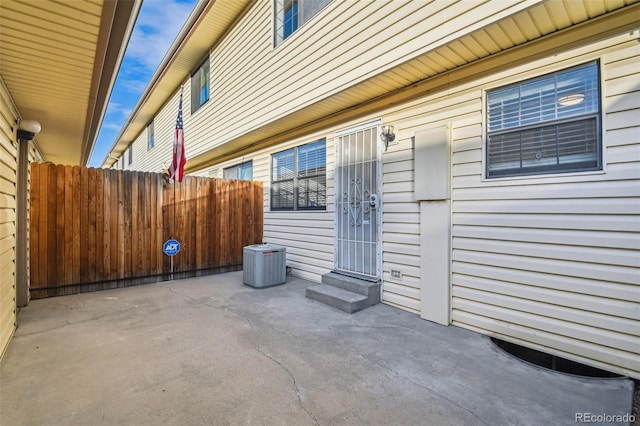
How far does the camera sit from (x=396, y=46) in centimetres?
347

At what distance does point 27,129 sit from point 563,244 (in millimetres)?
6498

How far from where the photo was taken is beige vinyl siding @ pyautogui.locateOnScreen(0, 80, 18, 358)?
9.68 ft

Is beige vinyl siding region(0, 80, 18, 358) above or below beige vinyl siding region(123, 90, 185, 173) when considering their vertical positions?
below

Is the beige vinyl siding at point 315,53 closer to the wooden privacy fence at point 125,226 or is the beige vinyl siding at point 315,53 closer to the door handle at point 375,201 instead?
the door handle at point 375,201

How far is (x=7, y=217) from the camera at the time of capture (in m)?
3.23

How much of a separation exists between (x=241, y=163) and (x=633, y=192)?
7576 millimetres

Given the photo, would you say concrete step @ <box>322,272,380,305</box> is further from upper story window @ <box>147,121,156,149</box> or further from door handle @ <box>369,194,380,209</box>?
upper story window @ <box>147,121,156,149</box>

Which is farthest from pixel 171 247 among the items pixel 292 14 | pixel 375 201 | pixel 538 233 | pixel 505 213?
pixel 538 233

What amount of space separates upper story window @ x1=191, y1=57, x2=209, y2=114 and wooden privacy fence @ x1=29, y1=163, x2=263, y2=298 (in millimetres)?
3521

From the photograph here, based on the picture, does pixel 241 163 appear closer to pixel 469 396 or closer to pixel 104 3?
pixel 104 3

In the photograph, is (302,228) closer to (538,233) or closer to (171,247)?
(171,247)

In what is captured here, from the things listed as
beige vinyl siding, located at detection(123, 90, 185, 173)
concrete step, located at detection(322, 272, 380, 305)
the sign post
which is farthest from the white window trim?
beige vinyl siding, located at detection(123, 90, 185, 173)

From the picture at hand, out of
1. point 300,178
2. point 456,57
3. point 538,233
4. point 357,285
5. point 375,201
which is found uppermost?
point 456,57

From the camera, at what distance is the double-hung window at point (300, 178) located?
18.3ft
